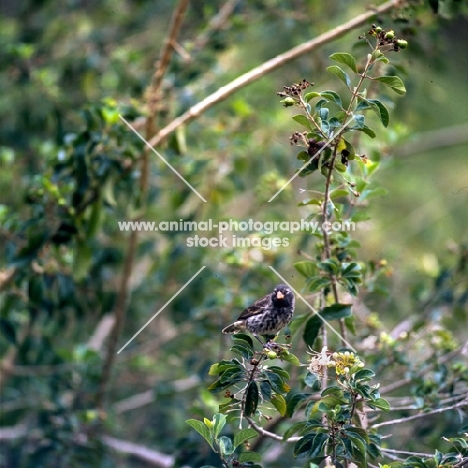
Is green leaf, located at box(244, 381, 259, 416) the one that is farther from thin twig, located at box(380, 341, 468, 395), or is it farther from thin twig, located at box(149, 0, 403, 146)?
thin twig, located at box(149, 0, 403, 146)

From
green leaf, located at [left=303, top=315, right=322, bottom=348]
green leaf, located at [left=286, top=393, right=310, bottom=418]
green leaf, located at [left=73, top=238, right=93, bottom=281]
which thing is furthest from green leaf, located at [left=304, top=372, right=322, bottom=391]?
green leaf, located at [left=73, top=238, right=93, bottom=281]

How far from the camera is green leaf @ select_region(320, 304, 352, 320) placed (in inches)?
94.0

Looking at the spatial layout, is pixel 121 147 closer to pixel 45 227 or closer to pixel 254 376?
pixel 45 227

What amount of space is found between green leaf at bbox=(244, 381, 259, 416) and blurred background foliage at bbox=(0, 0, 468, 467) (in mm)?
816

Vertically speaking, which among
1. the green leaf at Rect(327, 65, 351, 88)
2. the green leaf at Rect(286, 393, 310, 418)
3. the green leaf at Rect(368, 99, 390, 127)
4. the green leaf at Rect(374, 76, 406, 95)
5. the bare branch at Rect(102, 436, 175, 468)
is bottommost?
the bare branch at Rect(102, 436, 175, 468)

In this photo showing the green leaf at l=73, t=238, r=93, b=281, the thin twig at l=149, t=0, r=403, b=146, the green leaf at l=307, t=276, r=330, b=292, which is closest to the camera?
the green leaf at l=307, t=276, r=330, b=292

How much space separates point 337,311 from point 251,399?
18.8 inches

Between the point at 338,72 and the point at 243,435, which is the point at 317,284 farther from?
the point at 338,72

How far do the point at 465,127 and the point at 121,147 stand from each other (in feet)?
9.74

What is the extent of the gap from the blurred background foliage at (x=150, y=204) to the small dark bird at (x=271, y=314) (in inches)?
19.7

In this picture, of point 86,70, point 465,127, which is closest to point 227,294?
point 86,70

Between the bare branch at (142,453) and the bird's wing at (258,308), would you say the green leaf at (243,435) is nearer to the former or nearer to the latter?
the bird's wing at (258,308)

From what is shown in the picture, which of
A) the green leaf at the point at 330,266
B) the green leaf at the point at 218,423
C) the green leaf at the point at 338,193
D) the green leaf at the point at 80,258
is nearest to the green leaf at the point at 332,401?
the green leaf at the point at 218,423

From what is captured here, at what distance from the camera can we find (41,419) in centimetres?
365
